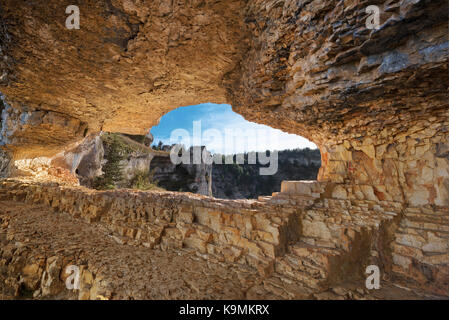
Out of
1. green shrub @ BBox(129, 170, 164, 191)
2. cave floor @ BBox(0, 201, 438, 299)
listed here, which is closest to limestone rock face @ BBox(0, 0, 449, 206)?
cave floor @ BBox(0, 201, 438, 299)

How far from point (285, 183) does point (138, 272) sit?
150 inches

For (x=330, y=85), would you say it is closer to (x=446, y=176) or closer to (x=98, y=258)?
(x=446, y=176)

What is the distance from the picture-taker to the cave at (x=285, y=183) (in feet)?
8.72

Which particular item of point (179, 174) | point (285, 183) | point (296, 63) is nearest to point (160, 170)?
point (179, 174)

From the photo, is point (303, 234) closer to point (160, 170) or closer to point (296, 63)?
point (296, 63)

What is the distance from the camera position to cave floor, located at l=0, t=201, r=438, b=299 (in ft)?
8.12

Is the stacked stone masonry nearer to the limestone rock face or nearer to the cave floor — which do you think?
the cave floor

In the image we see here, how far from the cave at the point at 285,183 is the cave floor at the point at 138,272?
0.09ft

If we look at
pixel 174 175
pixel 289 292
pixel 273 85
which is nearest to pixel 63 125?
pixel 273 85

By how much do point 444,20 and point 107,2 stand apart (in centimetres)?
535

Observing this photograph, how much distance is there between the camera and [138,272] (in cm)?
→ 281

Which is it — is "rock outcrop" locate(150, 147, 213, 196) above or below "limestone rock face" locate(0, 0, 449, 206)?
below

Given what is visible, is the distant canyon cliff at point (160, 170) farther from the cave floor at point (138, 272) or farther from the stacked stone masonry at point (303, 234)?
the stacked stone masonry at point (303, 234)

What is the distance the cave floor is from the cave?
27mm
